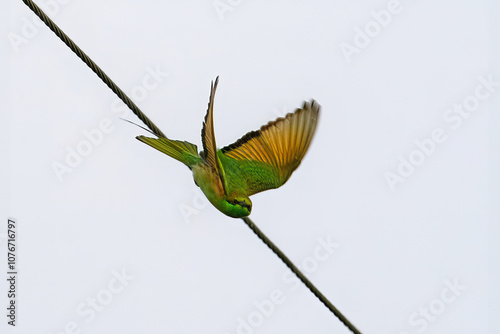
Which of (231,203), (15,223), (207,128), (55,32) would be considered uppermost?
(15,223)

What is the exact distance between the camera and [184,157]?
4277mm

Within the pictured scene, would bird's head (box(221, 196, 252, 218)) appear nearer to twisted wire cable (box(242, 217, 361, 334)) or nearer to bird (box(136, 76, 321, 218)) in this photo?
bird (box(136, 76, 321, 218))

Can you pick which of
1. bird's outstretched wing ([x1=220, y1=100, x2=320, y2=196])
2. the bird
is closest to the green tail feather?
the bird

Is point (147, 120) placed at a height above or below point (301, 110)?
above

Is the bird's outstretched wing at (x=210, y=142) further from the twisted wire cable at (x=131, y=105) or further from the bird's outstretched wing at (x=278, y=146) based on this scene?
the bird's outstretched wing at (x=278, y=146)

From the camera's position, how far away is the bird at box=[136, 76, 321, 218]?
13.1ft

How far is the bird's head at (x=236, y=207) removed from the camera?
3.95 metres

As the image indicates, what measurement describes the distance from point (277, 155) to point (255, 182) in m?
0.42

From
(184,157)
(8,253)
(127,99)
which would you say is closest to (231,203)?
(184,157)

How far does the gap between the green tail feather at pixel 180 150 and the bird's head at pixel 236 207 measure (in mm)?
361

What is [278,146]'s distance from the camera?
495 cm

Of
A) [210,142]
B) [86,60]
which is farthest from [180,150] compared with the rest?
[86,60]

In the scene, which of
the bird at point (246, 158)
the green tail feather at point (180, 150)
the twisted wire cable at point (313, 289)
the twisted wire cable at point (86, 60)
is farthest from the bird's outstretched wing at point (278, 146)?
the twisted wire cable at point (86, 60)

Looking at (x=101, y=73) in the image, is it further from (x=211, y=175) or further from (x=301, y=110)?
(x=301, y=110)
